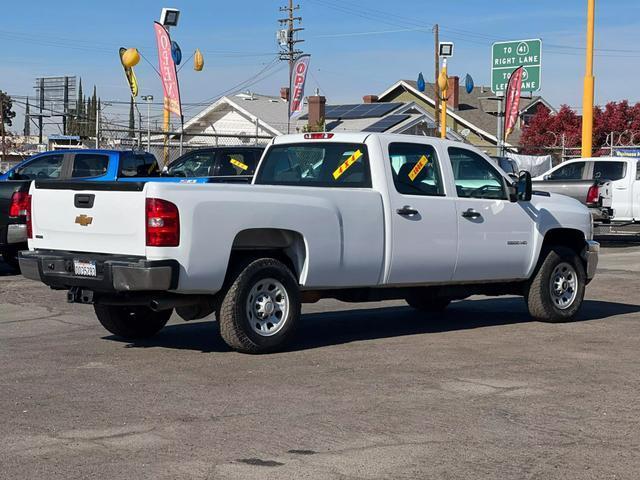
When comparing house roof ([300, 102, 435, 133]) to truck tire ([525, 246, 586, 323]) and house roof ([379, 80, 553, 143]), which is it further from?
truck tire ([525, 246, 586, 323])

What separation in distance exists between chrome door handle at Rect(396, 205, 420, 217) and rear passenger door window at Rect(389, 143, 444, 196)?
0.55ft

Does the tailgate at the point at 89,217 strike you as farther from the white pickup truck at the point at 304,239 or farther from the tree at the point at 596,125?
the tree at the point at 596,125

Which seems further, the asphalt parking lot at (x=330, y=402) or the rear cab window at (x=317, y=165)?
the rear cab window at (x=317, y=165)

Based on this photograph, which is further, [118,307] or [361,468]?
[118,307]

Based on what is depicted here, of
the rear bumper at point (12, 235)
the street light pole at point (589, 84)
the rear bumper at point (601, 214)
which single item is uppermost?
the street light pole at point (589, 84)

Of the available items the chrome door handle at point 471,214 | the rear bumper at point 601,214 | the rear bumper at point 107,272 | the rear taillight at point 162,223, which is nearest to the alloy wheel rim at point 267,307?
the rear bumper at point 107,272

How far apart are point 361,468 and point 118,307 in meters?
4.69

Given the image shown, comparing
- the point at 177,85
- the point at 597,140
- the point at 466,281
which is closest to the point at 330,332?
the point at 466,281

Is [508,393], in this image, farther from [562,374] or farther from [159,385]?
[159,385]

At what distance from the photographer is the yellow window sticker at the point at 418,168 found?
10.4 meters

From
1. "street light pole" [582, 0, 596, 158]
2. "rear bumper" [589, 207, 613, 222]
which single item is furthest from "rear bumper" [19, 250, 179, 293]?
"street light pole" [582, 0, 596, 158]

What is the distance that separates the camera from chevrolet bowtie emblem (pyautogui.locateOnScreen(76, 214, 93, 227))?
9055 millimetres

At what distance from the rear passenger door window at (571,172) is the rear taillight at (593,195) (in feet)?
6.12

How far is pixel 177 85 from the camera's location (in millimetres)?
30078
